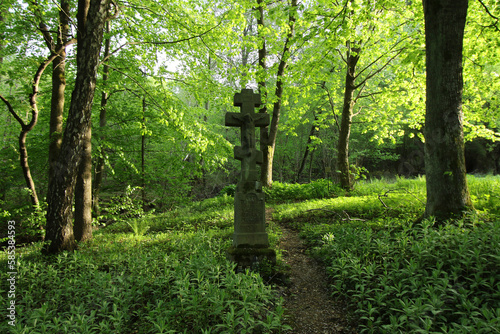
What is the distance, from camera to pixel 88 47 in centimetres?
578

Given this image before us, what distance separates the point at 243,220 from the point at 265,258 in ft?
2.66

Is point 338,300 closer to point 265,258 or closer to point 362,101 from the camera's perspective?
point 265,258

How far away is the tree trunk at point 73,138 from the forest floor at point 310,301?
4740mm

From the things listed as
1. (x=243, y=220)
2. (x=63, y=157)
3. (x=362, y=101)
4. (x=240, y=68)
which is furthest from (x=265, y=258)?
(x=362, y=101)

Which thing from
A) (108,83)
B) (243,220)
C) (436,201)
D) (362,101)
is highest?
(362,101)

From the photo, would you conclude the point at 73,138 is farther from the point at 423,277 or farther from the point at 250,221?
the point at 423,277

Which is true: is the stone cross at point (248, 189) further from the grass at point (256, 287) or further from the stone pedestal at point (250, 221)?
the grass at point (256, 287)

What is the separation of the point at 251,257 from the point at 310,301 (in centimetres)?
127

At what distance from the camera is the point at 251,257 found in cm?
479

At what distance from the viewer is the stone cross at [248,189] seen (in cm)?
507

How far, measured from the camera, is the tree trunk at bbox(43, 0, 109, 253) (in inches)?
219

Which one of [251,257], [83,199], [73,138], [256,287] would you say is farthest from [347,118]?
[83,199]

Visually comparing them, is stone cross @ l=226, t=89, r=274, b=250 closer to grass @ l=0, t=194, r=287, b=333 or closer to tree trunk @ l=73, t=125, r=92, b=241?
grass @ l=0, t=194, r=287, b=333

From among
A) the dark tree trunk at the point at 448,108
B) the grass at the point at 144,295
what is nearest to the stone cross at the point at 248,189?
the grass at the point at 144,295
